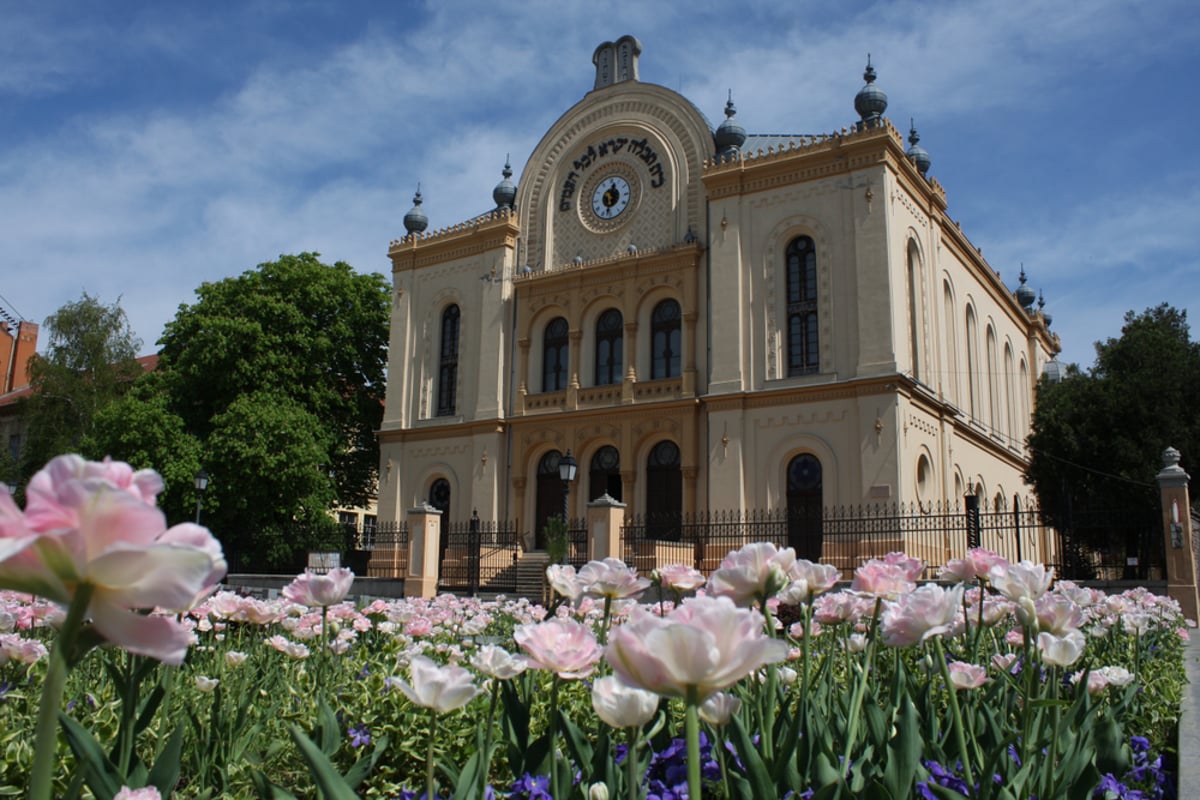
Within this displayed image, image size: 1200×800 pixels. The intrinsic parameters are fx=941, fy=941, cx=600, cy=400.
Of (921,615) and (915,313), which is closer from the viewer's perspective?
(921,615)

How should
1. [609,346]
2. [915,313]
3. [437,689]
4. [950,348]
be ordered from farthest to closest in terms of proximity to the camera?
[609,346]
[950,348]
[915,313]
[437,689]

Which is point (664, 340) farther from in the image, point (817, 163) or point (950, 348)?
point (950, 348)

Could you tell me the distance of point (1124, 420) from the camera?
26.0 metres

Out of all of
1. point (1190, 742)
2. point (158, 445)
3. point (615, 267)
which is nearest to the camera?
point (1190, 742)

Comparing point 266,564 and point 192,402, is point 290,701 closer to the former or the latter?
point 266,564

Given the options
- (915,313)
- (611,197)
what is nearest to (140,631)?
(915,313)

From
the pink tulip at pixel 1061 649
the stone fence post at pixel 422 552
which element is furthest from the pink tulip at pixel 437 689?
the stone fence post at pixel 422 552

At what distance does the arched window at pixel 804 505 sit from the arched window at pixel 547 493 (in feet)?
21.8

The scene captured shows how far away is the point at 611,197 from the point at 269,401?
1183 centimetres

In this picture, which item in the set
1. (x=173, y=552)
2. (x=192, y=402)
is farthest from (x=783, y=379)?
(x=173, y=552)

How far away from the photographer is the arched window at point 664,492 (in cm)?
2405

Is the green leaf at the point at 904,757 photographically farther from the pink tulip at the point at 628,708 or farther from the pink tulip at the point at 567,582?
the pink tulip at the point at 567,582

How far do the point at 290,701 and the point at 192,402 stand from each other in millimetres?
27136

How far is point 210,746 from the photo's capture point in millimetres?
3344
